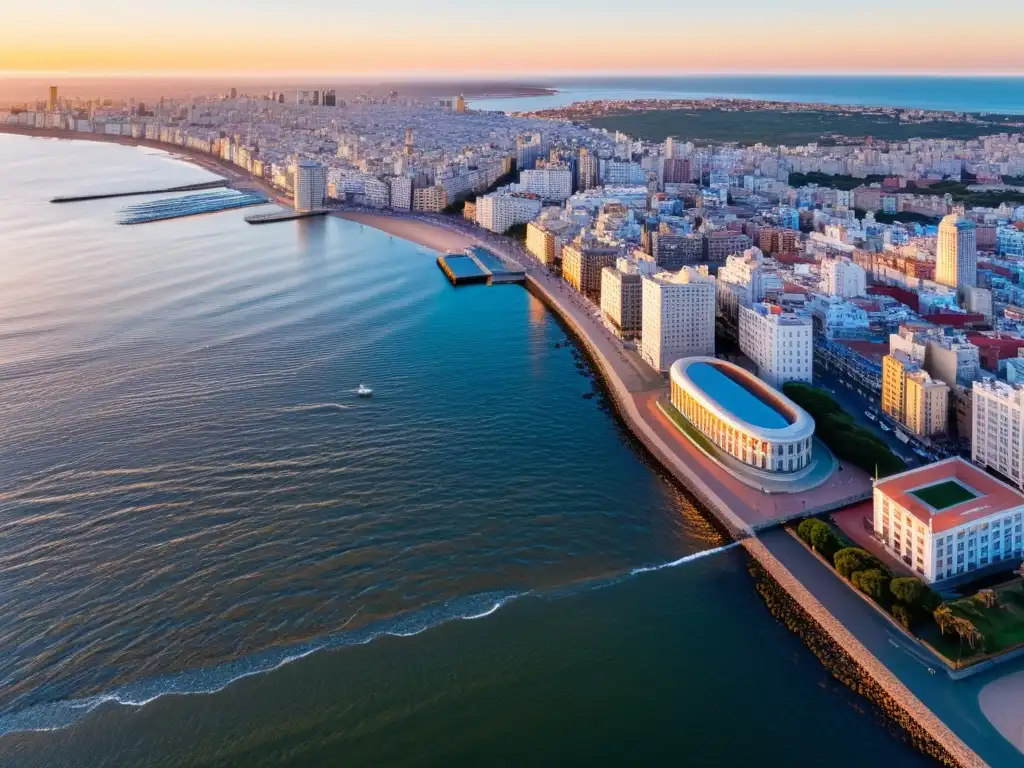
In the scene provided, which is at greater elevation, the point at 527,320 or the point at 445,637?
the point at 527,320

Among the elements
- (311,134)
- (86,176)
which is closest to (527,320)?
(86,176)

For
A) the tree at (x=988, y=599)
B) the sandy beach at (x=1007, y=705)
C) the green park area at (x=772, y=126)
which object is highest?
the green park area at (x=772, y=126)

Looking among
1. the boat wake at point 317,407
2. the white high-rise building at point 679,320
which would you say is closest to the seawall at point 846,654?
the white high-rise building at point 679,320

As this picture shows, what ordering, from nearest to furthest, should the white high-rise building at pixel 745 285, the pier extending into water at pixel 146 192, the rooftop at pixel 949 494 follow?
the rooftop at pixel 949 494
the white high-rise building at pixel 745 285
the pier extending into water at pixel 146 192

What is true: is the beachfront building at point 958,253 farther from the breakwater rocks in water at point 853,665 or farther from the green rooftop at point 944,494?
the breakwater rocks in water at point 853,665

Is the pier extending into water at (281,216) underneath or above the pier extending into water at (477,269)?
above

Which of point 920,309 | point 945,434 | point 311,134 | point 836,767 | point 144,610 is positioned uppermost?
point 311,134

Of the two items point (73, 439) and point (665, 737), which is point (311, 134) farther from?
point (665, 737)
